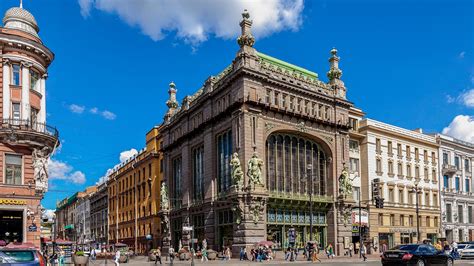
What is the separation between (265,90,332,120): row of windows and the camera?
177 feet

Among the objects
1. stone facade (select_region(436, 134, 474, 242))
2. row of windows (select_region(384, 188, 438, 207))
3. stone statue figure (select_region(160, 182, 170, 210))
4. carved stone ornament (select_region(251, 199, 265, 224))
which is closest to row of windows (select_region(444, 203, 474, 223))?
stone facade (select_region(436, 134, 474, 242))

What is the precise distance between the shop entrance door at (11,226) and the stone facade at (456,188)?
6000cm

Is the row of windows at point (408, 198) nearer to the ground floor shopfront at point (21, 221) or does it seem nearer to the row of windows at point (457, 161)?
the row of windows at point (457, 161)

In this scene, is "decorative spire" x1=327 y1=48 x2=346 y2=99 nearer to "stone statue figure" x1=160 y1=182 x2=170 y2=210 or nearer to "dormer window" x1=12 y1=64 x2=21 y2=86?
"stone statue figure" x1=160 y1=182 x2=170 y2=210

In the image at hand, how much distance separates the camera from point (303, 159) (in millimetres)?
57188

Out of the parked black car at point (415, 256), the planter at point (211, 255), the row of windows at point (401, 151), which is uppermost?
the row of windows at point (401, 151)

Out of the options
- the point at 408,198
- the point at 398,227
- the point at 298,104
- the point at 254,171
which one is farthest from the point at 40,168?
the point at 408,198

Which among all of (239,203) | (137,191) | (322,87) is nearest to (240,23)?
(322,87)

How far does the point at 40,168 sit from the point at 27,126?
309 centimetres

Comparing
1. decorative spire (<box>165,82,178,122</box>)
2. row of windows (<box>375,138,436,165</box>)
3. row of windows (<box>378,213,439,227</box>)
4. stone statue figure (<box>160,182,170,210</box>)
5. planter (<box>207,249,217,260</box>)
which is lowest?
planter (<box>207,249,217,260</box>)

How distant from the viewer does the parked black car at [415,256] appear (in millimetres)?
26406

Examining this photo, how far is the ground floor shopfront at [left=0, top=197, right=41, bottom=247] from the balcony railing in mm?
4890

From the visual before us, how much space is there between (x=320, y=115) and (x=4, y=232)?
115 ft

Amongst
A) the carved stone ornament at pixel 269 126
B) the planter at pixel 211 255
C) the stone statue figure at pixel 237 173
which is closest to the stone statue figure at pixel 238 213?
the stone statue figure at pixel 237 173
